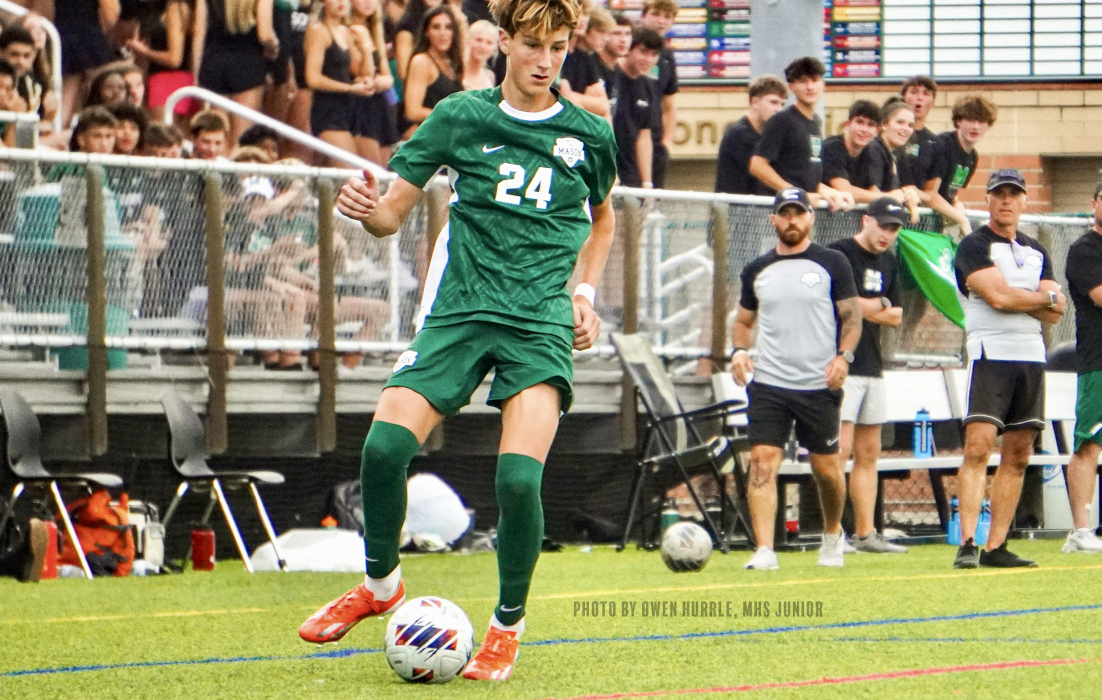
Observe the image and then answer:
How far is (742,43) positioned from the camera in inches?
817

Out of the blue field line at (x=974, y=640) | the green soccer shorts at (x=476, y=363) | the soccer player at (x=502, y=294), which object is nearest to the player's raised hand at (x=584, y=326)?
the soccer player at (x=502, y=294)

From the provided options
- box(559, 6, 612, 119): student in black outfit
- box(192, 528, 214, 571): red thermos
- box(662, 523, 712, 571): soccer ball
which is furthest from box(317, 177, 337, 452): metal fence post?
box(662, 523, 712, 571): soccer ball

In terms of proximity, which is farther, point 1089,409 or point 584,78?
point 584,78

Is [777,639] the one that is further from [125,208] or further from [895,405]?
[895,405]

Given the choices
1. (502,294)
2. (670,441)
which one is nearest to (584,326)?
(502,294)

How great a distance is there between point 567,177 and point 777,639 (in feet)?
6.15

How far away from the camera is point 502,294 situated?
554cm

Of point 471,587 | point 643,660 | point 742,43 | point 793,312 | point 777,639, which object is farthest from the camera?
point 742,43

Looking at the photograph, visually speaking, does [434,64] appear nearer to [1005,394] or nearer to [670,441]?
[670,441]

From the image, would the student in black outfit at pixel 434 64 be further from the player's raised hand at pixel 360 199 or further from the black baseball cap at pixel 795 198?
the player's raised hand at pixel 360 199

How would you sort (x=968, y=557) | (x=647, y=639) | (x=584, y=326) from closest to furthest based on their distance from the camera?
(x=584, y=326), (x=647, y=639), (x=968, y=557)

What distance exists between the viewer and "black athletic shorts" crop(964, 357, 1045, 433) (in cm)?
994

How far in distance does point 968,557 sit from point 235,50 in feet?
21.4

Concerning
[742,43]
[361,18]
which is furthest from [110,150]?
[742,43]
